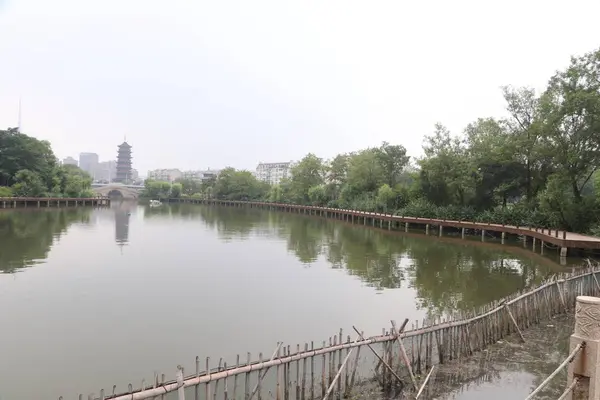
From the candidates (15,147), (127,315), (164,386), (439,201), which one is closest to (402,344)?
(164,386)

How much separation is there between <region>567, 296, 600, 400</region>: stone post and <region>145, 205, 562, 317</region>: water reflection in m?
8.90

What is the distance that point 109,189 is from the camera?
114 metres

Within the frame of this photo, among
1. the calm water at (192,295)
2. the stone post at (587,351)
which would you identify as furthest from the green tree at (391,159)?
the stone post at (587,351)

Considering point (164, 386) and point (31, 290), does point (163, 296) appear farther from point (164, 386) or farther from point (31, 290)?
point (164, 386)

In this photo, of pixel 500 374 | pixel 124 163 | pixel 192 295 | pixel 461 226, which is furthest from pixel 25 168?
pixel 124 163

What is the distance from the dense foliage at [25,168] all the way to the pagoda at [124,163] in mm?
86648

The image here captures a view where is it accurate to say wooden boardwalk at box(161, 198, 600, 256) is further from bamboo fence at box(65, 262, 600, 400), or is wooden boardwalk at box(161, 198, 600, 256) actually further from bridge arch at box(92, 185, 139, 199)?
bridge arch at box(92, 185, 139, 199)

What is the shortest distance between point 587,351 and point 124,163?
163m

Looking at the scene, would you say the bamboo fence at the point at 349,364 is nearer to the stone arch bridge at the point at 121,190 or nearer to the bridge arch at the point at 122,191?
the stone arch bridge at the point at 121,190

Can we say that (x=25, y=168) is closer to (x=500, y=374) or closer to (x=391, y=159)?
(x=391, y=159)

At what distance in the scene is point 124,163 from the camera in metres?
154

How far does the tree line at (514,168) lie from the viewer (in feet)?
92.2

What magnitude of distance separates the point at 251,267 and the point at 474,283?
9.42 m

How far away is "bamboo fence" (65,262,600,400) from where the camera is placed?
6.23 meters
